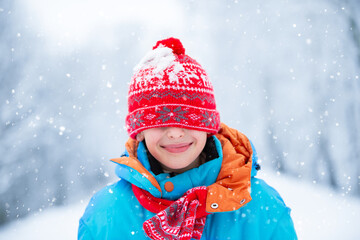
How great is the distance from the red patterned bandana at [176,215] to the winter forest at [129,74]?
2683 millimetres

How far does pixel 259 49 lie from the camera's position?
5.08 m

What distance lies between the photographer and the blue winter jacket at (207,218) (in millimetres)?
1288

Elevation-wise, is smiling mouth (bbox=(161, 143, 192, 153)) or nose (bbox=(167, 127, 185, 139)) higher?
nose (bbox=(167, 127, 185, 139))

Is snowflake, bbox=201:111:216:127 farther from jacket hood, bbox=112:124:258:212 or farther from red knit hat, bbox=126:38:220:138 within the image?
jacket hood, bbox=112:124:258:212

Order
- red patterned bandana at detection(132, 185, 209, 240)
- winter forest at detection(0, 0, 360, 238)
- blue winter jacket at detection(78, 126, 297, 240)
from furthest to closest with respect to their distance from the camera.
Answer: winter forest at detection(0, 0, 360, 238) < blue winter jacket at detection(78, 126, 297, 240) < red patterned bandana at detection(132, 185, 209, 240)

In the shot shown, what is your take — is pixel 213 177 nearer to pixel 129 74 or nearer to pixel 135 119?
pixel 135 119

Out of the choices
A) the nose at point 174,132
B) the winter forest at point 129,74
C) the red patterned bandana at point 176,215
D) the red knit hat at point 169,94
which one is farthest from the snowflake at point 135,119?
the winter forest at point 129,74

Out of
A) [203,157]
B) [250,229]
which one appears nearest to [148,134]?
[203,157]

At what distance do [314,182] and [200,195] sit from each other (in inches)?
136

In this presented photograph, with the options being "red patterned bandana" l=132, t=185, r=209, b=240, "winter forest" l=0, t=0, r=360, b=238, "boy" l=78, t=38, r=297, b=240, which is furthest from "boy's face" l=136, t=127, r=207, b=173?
"winter forest" l=0, t=0, r=360, b=238

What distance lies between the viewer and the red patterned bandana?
1.17 m

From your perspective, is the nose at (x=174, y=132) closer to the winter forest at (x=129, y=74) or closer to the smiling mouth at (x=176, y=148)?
the smiling mouth at (x=176, y=148)

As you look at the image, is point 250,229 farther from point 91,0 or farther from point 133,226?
point 91,0

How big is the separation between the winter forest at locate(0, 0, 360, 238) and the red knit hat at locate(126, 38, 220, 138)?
2631mm
